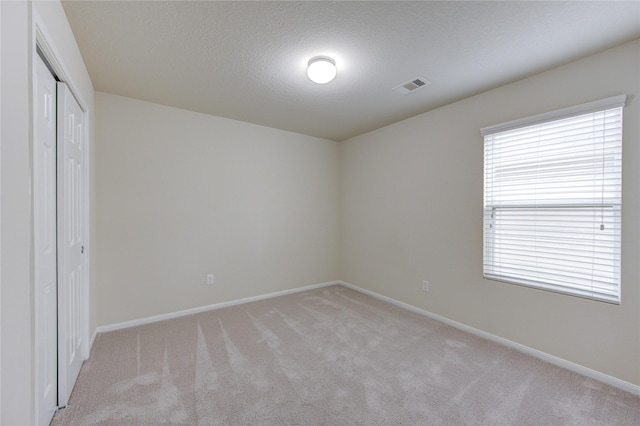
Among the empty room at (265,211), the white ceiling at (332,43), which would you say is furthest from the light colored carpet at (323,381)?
the white ceiling at (332,43)

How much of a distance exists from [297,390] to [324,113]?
2898mm

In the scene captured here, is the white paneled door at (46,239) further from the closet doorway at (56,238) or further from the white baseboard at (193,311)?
Answer: the white baseboard at (193,311)

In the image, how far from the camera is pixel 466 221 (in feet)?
9.39

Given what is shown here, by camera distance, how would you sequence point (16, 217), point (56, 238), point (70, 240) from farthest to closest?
point (70, 240) → point (56, 238) → point (16, 217)

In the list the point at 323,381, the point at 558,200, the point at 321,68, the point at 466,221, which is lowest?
the point at 323,381

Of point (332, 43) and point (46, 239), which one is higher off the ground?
point (332, 43)

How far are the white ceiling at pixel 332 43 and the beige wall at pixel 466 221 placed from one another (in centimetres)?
22

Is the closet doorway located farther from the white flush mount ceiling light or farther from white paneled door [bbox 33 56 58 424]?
the white flush mount ceiling light

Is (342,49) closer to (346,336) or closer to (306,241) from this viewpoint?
(346,336)

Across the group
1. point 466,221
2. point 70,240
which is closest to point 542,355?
point 466,221

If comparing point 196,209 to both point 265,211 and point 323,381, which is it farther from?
point 323,381

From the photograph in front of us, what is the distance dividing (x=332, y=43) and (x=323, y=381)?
2.52 metres

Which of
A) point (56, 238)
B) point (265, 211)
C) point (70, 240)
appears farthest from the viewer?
point (265, 211)

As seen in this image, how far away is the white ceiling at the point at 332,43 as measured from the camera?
1.62m
